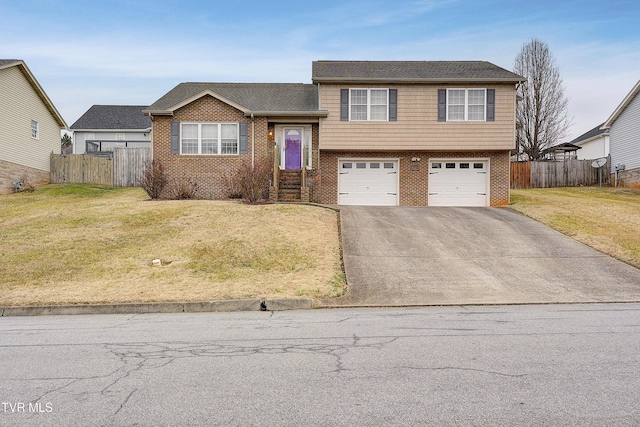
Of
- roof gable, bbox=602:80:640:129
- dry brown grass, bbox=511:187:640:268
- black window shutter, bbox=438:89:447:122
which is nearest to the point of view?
dry brown grass, bbox=511:187:640:268

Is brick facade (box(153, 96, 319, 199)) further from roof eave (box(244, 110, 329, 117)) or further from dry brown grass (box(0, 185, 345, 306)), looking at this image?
dry brown grass (box(0, 185, 345, 306))

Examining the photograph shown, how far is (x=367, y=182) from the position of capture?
24828 mm

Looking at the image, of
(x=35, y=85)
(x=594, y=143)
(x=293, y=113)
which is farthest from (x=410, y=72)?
(x=594, y=143)

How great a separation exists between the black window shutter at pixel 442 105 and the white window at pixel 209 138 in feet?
29.5

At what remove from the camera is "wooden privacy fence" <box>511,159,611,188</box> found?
1423 inches

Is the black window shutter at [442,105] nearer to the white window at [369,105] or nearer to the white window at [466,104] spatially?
the white window at [466,104]

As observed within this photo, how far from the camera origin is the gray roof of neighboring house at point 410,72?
2373 cm

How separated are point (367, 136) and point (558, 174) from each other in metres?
18.3

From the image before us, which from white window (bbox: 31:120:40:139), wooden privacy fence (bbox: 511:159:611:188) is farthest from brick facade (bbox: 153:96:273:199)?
wooden privacy fence (bbox: 511:159:611:188)

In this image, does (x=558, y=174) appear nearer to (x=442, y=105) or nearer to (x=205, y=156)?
(x=442, y=105)

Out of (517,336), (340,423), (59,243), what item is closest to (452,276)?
(517,336)

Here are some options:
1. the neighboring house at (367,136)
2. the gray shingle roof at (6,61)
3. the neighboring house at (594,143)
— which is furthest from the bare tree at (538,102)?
the gray shingle roof at (6,61)

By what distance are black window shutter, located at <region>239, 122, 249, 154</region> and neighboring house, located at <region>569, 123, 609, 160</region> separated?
30.9m

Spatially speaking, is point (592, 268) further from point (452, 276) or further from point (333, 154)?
point (333, 154)
